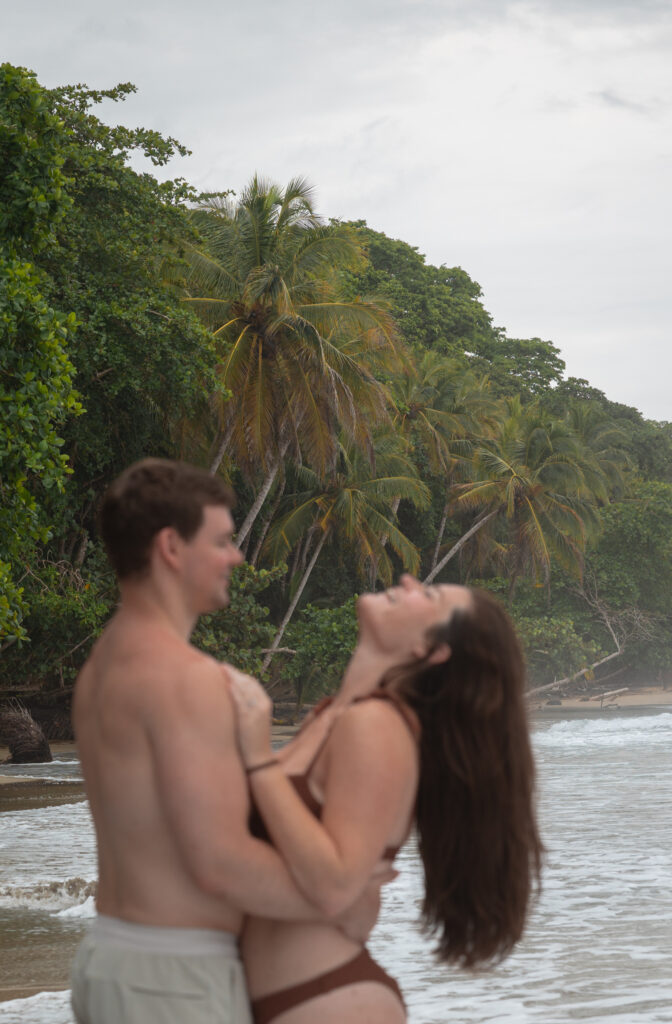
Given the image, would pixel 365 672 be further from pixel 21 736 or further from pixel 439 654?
pixel 21 736

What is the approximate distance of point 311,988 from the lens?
1921 millimetres

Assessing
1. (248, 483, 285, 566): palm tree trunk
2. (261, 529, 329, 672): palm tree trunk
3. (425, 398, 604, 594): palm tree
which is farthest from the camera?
(425, 398, 604, 594): palm tree

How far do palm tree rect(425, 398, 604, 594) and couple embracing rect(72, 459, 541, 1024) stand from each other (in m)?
29.2

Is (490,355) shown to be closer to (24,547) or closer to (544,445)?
(544,445)

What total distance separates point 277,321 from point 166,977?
61.2 ft

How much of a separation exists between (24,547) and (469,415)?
22108mm

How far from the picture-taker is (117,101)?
1755 cm

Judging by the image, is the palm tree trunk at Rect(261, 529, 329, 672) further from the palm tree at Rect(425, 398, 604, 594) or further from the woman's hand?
the woman's hand

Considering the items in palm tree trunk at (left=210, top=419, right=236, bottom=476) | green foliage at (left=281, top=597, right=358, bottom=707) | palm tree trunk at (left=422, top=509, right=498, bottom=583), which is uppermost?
palm tree trunk at (left=210, top=419, right=236, bottom=476)

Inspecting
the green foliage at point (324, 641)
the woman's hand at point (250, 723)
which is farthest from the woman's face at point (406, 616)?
the green foliage at point (324, 641)

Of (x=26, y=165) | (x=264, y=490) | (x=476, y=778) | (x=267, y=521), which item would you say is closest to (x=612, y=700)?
(x=267, y=521)

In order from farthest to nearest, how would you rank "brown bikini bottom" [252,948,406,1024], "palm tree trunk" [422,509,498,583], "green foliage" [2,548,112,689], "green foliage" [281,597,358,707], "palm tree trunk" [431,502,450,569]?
"palm tree trunk" [431,502,450,569], "palm tree trunk" [422,509,498,583], "green foliage" [281,597,358,707], "green foliage" [2,548,112,689], "brown bikini bottom" [252,948,406,1024]

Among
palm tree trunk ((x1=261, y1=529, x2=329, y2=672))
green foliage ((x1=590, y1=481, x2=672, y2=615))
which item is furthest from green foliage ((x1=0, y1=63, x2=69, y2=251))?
green foliage ((x1=590, y1=481, x2=672, y2=615))

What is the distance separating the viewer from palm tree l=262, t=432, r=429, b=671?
26.7 meters
